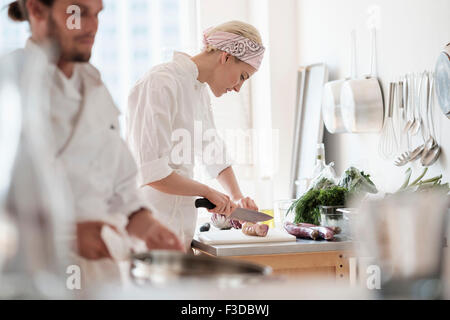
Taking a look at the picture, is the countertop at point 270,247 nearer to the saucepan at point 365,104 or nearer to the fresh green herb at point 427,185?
the fresh green herb at point 427,185

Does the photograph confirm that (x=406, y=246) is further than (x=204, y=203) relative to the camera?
No

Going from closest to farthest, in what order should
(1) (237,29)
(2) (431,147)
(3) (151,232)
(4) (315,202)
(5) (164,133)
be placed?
(3) (151,232), (5) (164,133), (1) (237,29), (2) (431,147), (4) (315,202)

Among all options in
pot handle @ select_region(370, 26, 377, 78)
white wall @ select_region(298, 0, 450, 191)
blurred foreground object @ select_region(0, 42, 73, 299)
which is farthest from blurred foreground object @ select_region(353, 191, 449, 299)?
pot handle @ select_region(370, 26, 377, 78)

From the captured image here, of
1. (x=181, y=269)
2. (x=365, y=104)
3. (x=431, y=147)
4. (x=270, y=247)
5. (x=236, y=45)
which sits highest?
(x=236, y=45)

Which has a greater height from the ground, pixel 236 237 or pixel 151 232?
pixel 151 232

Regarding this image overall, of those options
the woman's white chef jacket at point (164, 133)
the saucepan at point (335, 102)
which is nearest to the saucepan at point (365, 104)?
the saucepan at point (335, 102)

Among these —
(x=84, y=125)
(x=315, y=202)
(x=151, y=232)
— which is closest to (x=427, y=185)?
(x=315, y=202)

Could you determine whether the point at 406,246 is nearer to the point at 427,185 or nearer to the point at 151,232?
the point at 151,232

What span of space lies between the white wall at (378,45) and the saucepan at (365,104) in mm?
36

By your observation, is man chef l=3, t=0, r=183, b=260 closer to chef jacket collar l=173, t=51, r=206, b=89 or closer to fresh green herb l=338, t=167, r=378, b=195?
chef jacket collar l=173, t=51, r=206, b=89

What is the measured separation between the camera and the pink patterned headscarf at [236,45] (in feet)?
4.59

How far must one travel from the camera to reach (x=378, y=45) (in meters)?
2.08

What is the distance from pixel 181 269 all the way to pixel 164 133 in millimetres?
290
